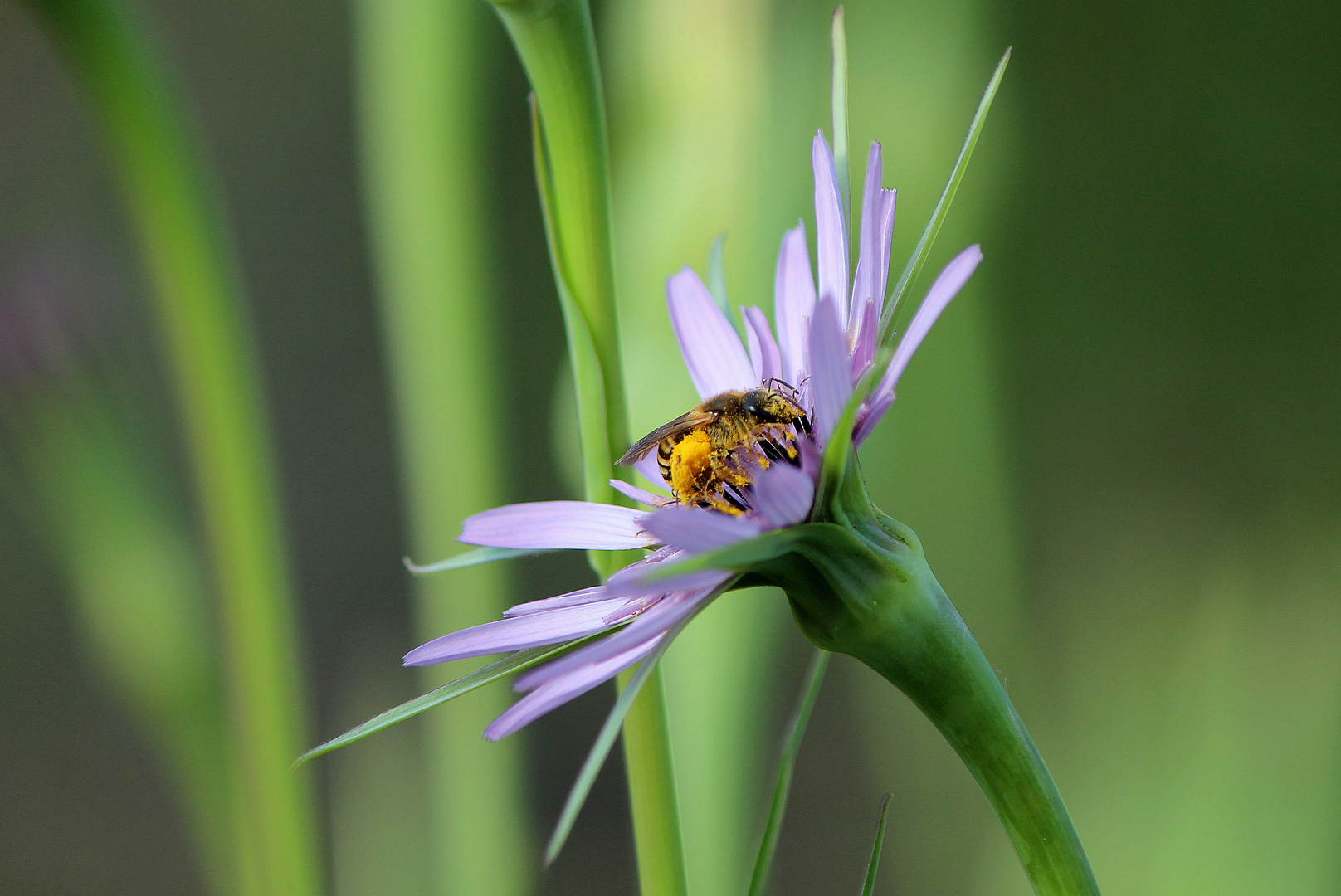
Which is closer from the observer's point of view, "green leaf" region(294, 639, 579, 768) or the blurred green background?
"green leaf" region(294, 639, 579, 768)

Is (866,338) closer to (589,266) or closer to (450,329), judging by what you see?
(589,266)

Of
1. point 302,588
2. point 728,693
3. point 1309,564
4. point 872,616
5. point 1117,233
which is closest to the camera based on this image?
point 872,616

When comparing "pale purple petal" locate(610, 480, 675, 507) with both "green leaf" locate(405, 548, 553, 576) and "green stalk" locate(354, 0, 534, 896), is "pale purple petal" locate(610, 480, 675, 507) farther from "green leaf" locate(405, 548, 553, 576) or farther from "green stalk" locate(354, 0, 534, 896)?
"green stalk" locate(354, 0, 534, 896)

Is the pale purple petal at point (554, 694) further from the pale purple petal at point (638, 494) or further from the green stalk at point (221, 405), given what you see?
the green stalk at point (221, 405)

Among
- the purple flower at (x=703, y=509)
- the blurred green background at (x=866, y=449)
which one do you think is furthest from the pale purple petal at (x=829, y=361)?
the blurred green background at (x=866, y=449)

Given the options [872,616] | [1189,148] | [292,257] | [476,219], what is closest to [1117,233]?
[1189,148]

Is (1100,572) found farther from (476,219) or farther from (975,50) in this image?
(476,219)

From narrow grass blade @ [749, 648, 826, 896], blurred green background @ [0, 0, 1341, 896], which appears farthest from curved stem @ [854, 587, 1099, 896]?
blurred green background @ [0, 0, 1341, 896]

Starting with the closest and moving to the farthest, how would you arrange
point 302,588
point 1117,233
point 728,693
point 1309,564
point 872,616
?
point 872,616 → point 728,693 → point 1309,564 → point 1117,233 → point 302,588
